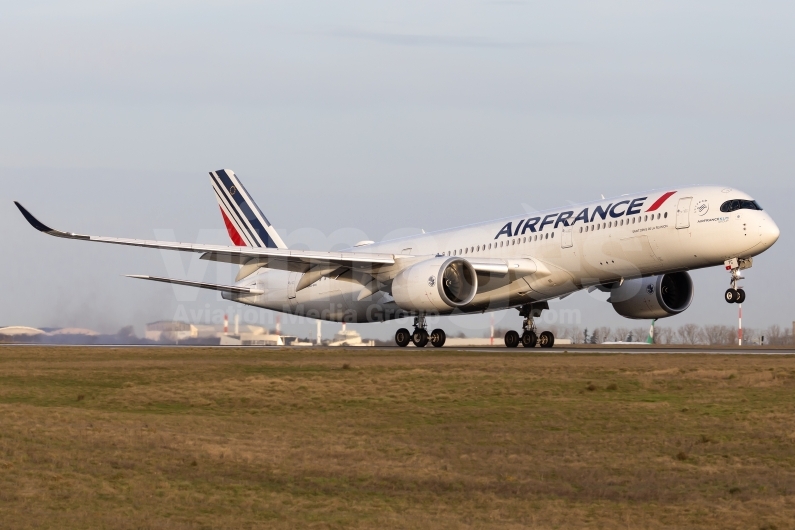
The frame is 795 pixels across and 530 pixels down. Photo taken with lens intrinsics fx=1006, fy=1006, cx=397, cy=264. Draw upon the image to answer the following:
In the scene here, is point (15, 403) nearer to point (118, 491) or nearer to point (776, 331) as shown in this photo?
point (118, 491)

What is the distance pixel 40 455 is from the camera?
14180 mm

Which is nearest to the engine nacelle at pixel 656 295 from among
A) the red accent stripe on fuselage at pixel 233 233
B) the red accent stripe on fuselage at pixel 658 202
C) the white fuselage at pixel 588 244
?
the white fuselage at pixel 588 244

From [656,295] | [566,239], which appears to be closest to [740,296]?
[566,239]

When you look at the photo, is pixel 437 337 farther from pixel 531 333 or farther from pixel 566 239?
pixel 566 239

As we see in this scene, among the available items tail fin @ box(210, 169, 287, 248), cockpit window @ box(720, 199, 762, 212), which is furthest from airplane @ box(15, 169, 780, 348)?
tail fin @ box(210, 169, 287, 248)

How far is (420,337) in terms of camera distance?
45.2 m

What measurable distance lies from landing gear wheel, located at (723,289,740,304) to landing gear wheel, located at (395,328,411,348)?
15.7 metres

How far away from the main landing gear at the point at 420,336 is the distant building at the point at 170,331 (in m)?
10.4

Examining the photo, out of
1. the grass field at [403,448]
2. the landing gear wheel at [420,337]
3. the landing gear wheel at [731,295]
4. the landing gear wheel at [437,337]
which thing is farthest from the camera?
the landing gear wheel at [437,337]

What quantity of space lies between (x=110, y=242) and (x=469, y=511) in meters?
31.1

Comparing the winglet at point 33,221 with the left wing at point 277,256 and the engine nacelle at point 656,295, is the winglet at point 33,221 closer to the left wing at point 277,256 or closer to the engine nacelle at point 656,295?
the left wing at point 277,256

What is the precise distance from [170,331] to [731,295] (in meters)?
28.0

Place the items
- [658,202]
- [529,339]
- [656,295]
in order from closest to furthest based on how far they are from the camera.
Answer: [658,202] < [656,295] < [529,339]

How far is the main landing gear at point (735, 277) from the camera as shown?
3447 centimetres
